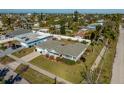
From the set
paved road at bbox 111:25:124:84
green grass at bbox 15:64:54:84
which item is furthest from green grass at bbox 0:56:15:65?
paved road at bbox 111:25:124:84

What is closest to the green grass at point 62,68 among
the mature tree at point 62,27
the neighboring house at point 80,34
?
the neighboring house at point 80,34

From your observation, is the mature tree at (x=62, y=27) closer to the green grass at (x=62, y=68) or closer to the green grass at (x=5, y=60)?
the green grass at (x=62, y=68)

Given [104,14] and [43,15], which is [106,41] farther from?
[43,15]

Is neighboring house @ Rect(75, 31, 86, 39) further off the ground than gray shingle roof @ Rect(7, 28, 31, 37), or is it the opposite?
gray shingle roof @ Rect(7, 28, 31, 37)

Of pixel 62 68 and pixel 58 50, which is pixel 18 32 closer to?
pixel 58 50

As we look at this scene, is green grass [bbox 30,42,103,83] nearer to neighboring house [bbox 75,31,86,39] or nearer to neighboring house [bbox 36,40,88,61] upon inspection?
neighboring house [bbox 36,40,88,61]

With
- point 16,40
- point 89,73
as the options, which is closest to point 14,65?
point 16,40

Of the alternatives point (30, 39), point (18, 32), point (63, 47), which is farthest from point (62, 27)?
point (18, 32)
